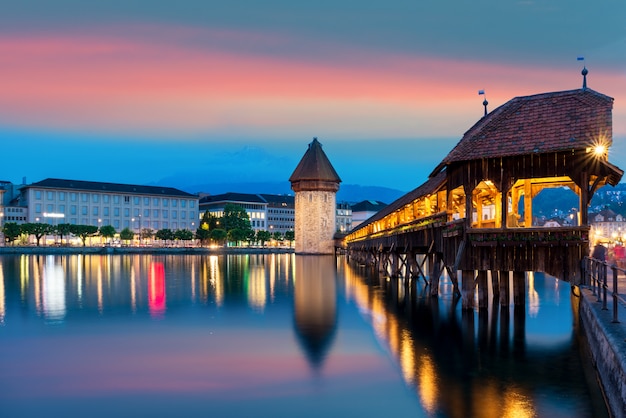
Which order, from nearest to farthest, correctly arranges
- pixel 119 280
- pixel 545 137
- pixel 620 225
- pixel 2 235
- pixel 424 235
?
pixel 545 137 < pixel 424 235 < pixel 119 280 < pixel 2 235 < pixel 620 225

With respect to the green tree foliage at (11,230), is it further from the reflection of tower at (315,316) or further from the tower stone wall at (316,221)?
the reflection of tower at (315,316)

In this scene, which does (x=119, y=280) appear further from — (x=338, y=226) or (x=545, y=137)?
(x=338, y=226)

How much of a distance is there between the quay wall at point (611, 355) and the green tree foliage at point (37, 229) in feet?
406

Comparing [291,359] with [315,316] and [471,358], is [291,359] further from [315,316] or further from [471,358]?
[315,316]

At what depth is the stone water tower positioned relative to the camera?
103938 mm

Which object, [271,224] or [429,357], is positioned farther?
[271,224]

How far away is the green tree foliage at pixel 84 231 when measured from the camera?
12975 cm

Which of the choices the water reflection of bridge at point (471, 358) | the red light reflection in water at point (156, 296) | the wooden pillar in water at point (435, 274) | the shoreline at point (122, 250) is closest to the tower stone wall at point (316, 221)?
the shoreline at point (122, 250)

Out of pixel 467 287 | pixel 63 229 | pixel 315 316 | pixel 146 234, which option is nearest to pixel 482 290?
pixel 467 287

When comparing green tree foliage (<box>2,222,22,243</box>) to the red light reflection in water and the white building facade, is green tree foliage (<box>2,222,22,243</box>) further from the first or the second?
the red light reflection in water

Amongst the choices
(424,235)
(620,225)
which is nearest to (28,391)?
(424,235)

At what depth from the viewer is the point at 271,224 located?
595 ft

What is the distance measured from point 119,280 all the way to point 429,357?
1281 inches

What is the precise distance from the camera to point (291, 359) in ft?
54.0
